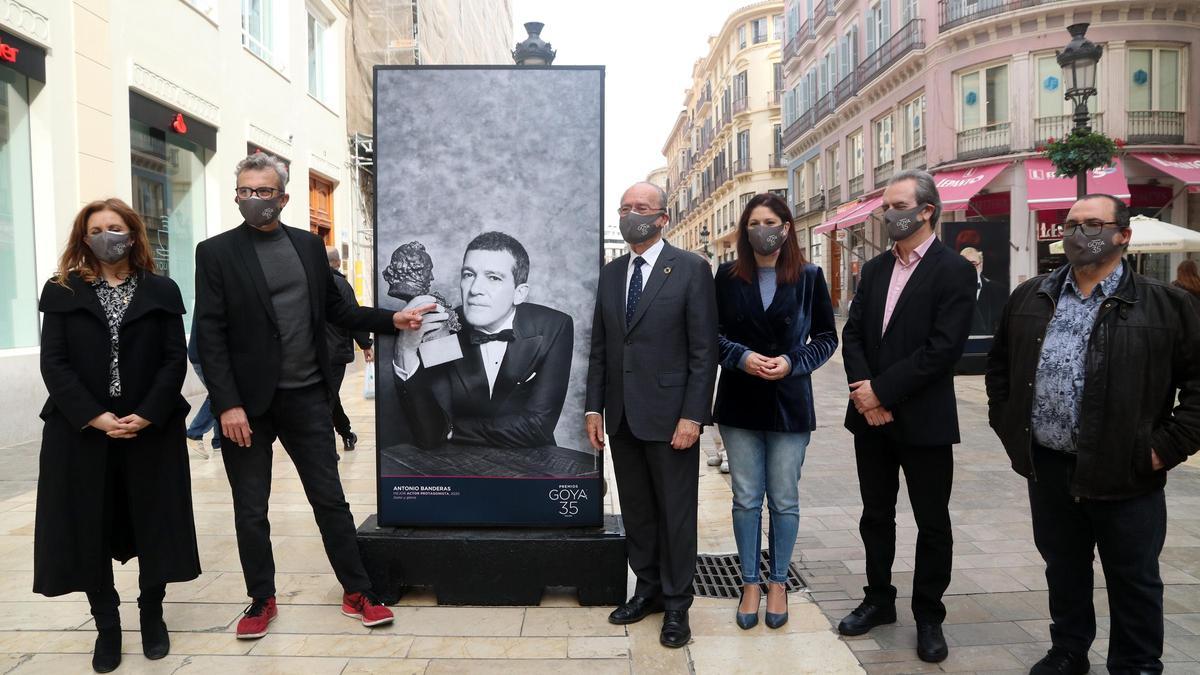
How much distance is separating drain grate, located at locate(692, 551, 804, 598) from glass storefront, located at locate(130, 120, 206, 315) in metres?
8.45

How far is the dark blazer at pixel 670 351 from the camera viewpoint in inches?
140

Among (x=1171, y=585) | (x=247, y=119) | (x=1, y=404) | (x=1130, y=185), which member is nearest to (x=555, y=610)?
(x=1171, y=585)

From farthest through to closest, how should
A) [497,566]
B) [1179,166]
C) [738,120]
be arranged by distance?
1. [738,120]
2. [1179,166]
3. [497,566]

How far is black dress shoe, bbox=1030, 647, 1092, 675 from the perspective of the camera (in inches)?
126

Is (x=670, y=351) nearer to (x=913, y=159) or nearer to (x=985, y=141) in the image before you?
(x=985, y=141)

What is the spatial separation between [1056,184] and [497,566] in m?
21.7

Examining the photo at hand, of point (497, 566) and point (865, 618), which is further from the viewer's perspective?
point (497, 566)

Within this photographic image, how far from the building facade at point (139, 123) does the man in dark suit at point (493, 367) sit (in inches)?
237

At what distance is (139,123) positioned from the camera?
1032cm

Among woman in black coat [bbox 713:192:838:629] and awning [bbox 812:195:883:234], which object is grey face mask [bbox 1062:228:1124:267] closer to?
woman in black coat [bbox 713:192:838:629]

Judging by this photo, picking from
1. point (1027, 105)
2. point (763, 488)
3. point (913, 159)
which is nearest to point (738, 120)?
point (913, 159)

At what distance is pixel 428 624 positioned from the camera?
12.3 ft

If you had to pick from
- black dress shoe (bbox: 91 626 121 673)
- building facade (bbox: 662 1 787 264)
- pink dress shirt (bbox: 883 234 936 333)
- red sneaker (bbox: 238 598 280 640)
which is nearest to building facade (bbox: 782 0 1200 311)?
pink dress shirt (bbox: 883 234 936 333)

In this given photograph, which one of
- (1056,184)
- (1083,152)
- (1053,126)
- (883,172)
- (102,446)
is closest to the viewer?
(102,446)
